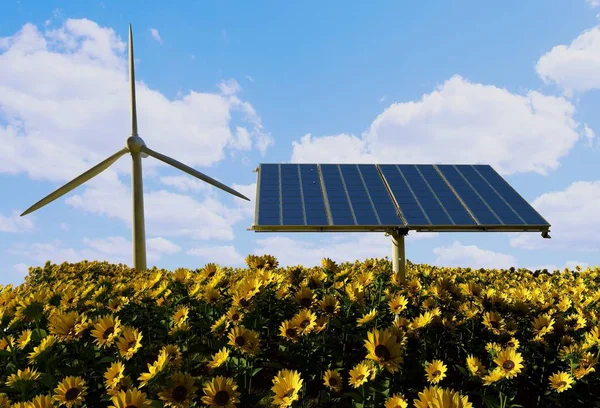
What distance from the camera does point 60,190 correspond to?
74.3 ft

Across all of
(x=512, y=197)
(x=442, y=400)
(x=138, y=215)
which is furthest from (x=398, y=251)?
(x=138, y=215)

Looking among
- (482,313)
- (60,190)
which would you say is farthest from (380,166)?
(60,190)

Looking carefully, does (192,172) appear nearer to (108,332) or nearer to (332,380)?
(108,332)

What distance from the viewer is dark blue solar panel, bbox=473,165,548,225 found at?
11203mm

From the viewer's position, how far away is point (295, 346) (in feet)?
19.6

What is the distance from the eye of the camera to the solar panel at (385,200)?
33.5 feet

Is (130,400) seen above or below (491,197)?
below

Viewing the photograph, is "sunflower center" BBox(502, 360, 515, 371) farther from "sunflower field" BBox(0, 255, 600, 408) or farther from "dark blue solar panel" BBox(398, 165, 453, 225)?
"dark blue solar panel" BBox(398, 165, 453, 225)

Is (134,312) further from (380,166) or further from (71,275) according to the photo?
(380,166)

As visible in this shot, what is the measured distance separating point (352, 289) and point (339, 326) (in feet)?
2.29

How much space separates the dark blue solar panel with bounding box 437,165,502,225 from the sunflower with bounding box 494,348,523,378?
17.8ft

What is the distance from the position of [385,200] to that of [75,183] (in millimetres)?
17355

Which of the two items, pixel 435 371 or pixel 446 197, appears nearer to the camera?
pixel 435 371

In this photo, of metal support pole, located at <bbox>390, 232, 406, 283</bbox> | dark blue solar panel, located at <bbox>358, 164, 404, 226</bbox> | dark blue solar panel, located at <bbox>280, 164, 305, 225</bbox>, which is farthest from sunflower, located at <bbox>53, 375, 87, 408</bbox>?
metal support pole, located at <bbox>390, 232, 406, 283</bbox>
